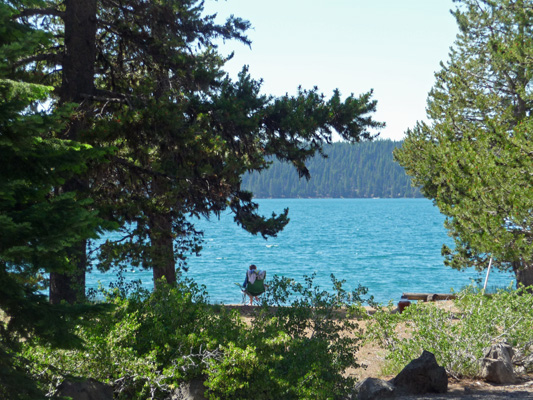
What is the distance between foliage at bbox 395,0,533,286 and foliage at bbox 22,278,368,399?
556 centimetres

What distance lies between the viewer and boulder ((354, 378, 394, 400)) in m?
7.31

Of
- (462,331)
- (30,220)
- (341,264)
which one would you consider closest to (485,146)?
(462,331)

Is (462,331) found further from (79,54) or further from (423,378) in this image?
(79,54)

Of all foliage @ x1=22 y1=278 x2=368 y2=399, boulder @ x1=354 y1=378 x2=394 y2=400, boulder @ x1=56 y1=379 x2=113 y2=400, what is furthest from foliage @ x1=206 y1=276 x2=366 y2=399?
boulder @ x1=56 y1=379 x2=113 y2=400

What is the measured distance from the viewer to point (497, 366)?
8367 mm

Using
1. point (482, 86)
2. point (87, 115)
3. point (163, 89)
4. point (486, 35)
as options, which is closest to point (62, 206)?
point (87, 115)

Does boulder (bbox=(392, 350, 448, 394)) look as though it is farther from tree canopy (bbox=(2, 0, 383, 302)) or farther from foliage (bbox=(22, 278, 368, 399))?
tree canopy (bbox=(2, 0, 383, 302))

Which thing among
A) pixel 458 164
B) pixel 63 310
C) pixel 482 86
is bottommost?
pixel 63 310

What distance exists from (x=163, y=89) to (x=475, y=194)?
6.96m

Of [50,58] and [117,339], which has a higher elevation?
[50,58]

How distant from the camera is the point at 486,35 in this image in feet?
59.5

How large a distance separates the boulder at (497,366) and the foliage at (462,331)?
0.12 metres

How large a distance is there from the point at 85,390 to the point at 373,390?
389 cm

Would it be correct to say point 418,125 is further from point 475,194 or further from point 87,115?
point 87,115
